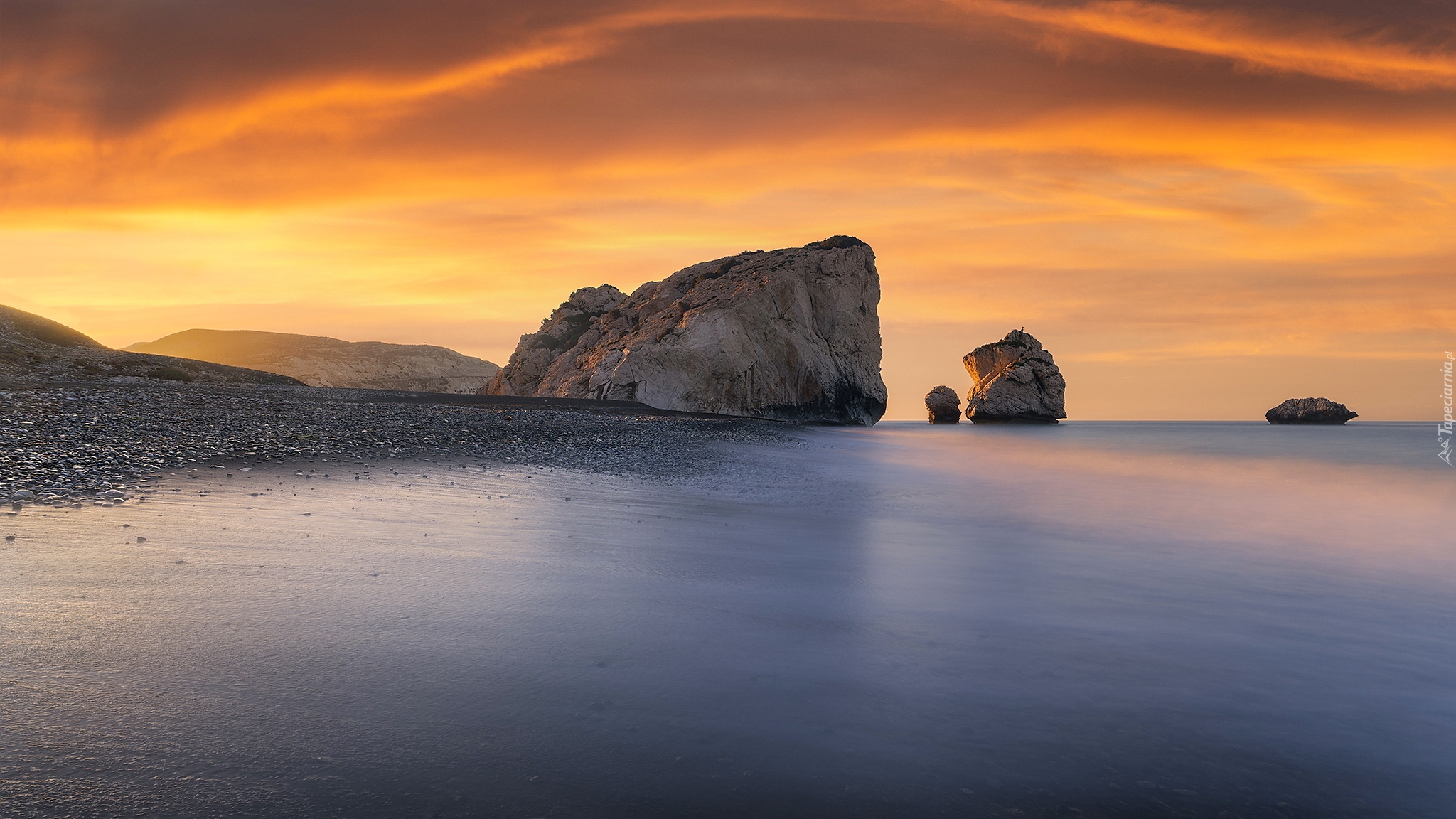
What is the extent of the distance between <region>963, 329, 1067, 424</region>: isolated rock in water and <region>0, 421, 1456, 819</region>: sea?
8976 centimetres

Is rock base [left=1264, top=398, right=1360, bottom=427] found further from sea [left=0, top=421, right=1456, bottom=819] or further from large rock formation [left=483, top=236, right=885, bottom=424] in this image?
sea [left=0, top=421, right=1456, bottom=819]

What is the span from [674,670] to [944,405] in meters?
115

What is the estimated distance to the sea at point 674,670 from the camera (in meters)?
3.26

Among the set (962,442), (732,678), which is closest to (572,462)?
(732,678)

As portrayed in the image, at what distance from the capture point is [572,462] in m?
17.0

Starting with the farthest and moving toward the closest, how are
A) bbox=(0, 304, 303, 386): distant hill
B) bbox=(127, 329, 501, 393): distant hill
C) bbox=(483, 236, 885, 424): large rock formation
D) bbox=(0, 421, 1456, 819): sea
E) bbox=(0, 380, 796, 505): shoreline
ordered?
bbox=(127, 329, 501, 393): distant hill → bbox=(483, 236, 885, 424): large rock formation → bbox=(0, 304, 303, 386): distant hill → bbox=(0, 380, 796, 505): shoreline → bbox=(0, 421, 1456, 819): sea

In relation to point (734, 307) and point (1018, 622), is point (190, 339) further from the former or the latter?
point (1018, 622)

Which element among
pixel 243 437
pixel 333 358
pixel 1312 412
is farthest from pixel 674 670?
pixel 333 358

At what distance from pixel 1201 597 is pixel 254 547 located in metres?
9.48

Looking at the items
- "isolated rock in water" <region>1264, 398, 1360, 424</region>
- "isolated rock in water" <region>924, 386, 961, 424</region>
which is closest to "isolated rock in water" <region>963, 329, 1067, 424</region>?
"isolated rock in water" <region>924, 386, 961, 424</region>

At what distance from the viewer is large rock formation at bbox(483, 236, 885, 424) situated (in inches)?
2438

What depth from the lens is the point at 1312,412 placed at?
378 ft

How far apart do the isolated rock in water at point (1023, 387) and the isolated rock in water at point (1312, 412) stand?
47757mm

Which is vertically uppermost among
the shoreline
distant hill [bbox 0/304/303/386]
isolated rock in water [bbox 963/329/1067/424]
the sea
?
isolated rock in water [bbox 963/329/1067/424]
